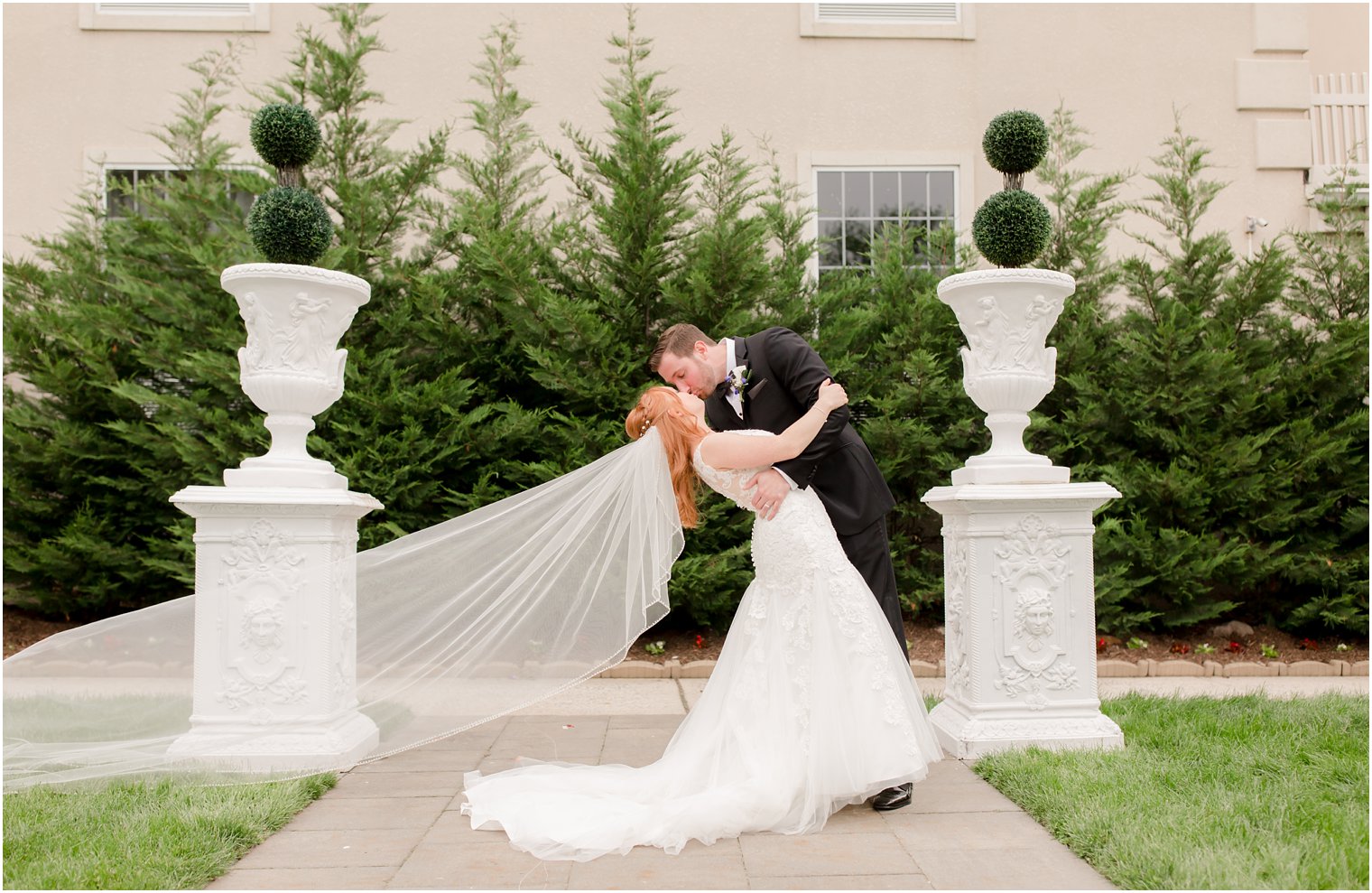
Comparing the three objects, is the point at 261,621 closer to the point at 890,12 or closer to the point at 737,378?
the point at 737,378

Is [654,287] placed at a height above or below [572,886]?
above

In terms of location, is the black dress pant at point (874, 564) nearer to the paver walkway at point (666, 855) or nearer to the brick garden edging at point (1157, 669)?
the paver walkway at point (666, 855)

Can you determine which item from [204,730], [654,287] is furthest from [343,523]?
[654,287]

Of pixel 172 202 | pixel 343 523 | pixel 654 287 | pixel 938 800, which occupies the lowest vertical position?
pixel 938 800

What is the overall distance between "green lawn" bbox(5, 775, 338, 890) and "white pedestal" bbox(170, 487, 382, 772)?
43 centimetres

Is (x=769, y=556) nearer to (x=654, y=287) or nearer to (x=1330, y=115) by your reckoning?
(x=654, y=287)

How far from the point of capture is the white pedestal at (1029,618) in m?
4.40

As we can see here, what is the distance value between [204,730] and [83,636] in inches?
23.6

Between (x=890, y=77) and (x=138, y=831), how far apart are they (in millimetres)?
8231

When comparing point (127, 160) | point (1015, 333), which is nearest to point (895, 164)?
point (1015, 333)

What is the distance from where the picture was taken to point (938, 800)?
366cm

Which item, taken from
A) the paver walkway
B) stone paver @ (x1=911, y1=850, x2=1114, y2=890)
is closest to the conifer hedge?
the paver walkway

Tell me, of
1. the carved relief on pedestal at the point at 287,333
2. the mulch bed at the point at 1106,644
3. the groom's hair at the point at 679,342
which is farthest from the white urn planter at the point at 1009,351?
the carved relief on pedestal at the point at 287,333

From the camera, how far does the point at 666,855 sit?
10.1 ft
